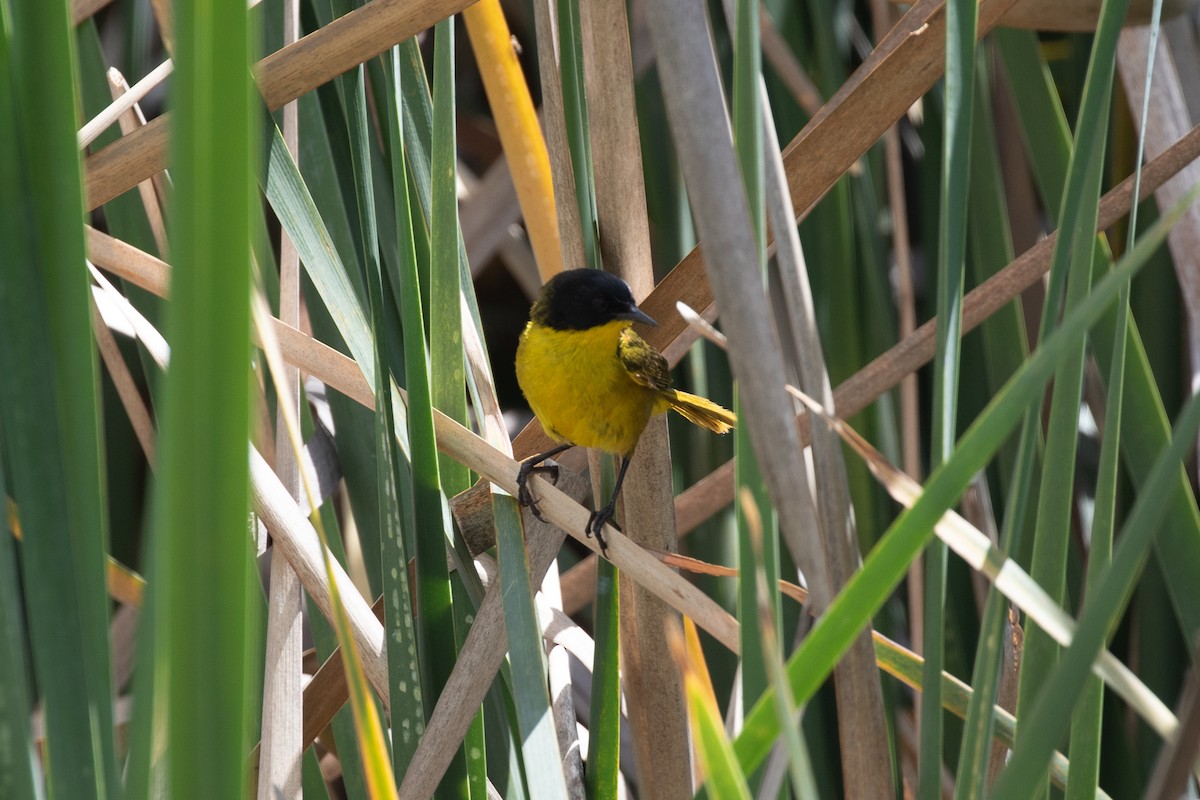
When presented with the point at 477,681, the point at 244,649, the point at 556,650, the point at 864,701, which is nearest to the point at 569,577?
the point at 556,650

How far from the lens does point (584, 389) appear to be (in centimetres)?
152

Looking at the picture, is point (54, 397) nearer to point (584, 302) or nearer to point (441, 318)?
point (441, 318)

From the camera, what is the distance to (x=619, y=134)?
47.7 inches

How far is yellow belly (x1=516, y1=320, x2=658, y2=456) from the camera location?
4.70 feet

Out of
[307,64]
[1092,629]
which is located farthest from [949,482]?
[307,64]

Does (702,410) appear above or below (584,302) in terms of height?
below

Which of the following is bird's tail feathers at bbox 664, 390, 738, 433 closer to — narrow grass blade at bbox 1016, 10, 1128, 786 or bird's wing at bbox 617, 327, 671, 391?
bird's wing at bbox 617, 327, 671, 391

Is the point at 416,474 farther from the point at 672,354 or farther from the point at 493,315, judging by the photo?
the point at 493,315

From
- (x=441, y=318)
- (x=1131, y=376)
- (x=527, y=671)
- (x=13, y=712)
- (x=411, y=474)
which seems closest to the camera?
(x=13, y=712)

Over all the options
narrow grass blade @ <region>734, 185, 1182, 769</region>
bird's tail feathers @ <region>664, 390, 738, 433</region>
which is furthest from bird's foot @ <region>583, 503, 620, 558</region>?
narrow grass blade @ <region>734, 185, 1182, 769</region>

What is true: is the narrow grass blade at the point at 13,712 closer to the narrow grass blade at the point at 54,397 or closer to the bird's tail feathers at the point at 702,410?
the narrow grass blade at the point at 54,397

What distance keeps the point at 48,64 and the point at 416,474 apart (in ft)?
1.72

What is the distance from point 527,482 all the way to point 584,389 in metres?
0.31

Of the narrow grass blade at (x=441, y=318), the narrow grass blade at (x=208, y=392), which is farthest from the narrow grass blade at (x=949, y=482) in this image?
the narrow grass blade at (x=441, y=318)
